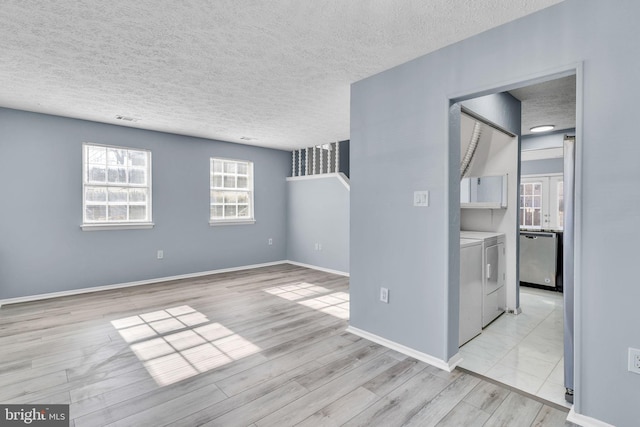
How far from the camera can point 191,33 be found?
88.7 inches

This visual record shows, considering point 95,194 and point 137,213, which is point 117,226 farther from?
point 95,194

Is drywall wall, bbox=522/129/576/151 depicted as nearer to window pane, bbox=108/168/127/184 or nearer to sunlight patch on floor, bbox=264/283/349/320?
sunlight patch on floor, bbox=264/283/349/320

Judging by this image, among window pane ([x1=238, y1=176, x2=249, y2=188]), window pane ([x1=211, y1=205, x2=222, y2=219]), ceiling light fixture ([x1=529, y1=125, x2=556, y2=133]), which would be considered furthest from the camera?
window pane ([x1=238, y1=176, x2=249, y2=188])

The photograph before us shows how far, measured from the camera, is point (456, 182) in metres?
2.49

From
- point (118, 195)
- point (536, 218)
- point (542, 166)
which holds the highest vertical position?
point (542, 166)

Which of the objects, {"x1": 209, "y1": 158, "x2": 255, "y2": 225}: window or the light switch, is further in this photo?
{"x1": 209, "y1": 158, "x2": 255, "y2": 225}: window

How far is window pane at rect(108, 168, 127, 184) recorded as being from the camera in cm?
482

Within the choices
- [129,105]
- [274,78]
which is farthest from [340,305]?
[129,105]

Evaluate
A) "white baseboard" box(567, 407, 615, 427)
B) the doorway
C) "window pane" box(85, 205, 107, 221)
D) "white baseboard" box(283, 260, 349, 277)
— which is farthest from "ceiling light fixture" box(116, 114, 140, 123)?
"white baseboard" box(567, 407, 615, 427)

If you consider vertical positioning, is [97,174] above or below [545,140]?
below

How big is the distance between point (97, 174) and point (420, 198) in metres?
4.68

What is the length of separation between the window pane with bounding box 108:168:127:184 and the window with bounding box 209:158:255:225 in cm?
146

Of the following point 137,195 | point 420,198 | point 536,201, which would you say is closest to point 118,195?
point 137,195

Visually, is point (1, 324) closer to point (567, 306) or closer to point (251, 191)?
point (251, 191)
